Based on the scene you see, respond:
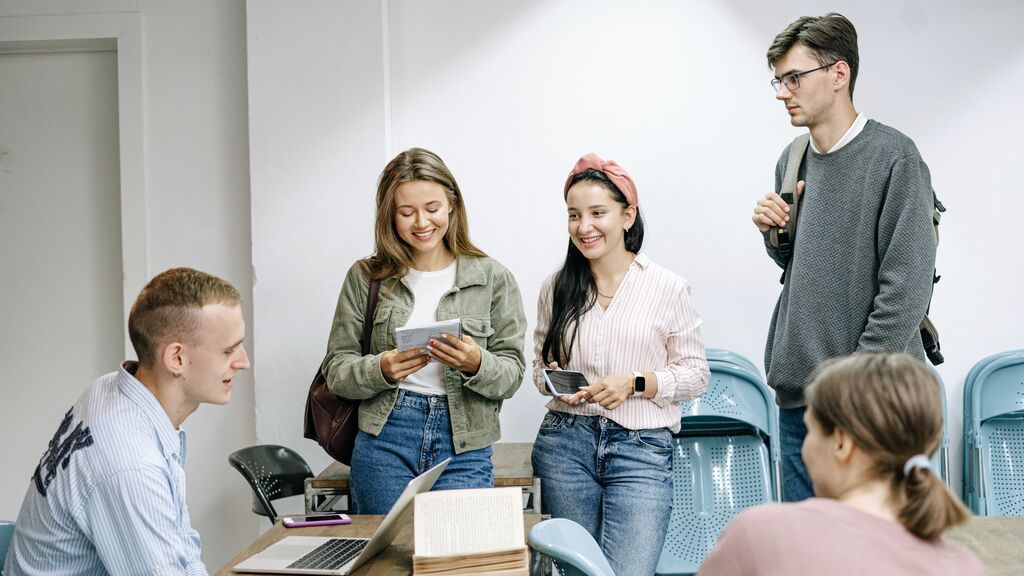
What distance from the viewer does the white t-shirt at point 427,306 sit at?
304cm

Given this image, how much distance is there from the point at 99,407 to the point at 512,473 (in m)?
1.77

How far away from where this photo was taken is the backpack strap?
3047mm

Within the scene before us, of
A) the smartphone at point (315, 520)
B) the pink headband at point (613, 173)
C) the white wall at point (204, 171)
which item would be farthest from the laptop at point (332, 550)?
the white wall at point (204, 171)

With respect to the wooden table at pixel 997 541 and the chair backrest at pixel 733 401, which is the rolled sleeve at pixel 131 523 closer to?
the wooden table at pixel 997 541

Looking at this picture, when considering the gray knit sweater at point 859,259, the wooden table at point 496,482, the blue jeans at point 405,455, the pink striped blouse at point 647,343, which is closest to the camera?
the gray knit sweater at point 859,259

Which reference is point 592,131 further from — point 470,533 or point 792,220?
point 470,533

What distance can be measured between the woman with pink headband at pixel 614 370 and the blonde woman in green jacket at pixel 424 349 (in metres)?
0.18

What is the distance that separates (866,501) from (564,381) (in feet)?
5.34

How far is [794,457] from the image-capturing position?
9.69 ft

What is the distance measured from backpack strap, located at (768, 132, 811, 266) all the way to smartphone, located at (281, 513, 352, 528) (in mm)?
1595

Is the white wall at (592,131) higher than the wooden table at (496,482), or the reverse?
the white wall at (592,131)

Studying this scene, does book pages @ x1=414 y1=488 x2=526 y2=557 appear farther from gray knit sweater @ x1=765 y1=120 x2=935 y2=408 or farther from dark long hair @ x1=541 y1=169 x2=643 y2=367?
gray knit sweater @ x1=765 y1=120 x2=935 y2=408

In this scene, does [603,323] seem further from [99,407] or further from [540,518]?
[99,407]

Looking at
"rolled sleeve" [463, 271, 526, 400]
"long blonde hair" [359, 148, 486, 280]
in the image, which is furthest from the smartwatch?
"long blonde hair" [359, 148, 486, 280]
